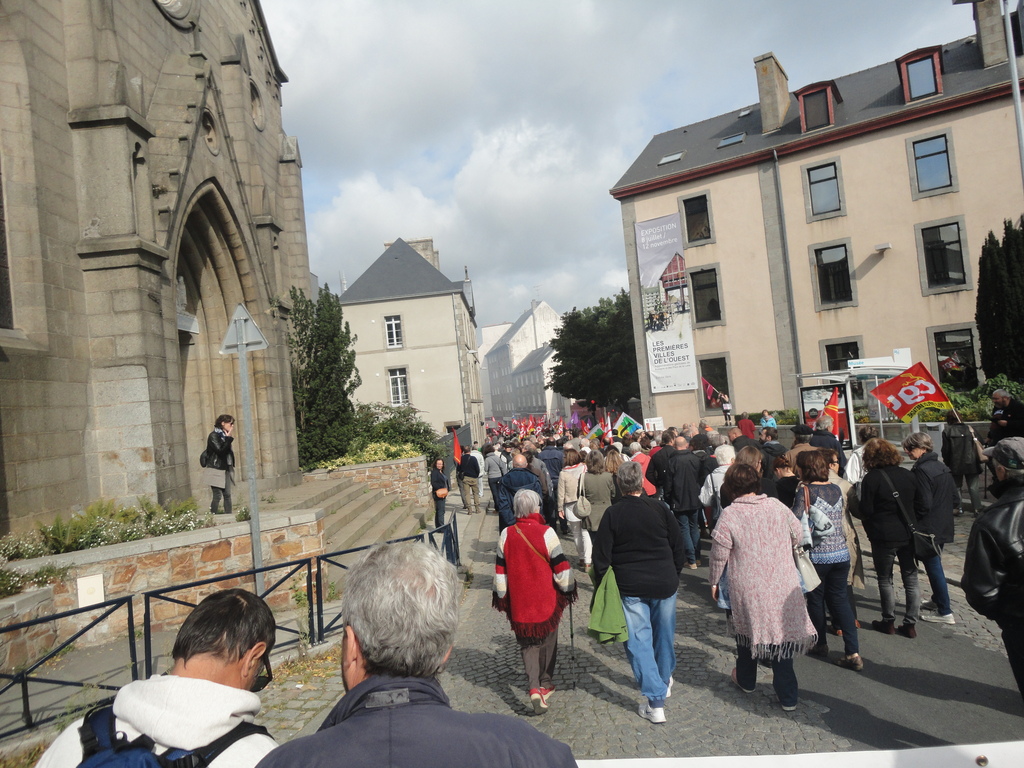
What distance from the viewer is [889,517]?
6.01 metres

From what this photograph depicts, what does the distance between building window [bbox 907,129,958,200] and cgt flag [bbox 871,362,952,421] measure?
15650mm

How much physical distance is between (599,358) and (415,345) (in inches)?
451

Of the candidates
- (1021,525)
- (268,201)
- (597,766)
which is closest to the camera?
(597,766)

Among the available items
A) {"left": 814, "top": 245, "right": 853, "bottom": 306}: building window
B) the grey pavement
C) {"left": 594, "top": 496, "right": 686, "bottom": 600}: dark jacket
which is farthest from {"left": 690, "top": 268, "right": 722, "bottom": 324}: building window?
{"left": 594, "top": 496, "right": 686, "bottom": 600}: dark jacket

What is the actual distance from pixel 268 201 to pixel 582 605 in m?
12.4

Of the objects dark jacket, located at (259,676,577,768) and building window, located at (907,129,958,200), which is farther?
building window, located at (907,129,958,200)

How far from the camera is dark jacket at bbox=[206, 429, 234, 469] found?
925 centimetres

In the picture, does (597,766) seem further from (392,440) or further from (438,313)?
(438,313)

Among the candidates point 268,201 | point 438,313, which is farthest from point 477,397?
point 268,201

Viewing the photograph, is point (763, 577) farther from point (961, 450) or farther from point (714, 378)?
point (714, 378)

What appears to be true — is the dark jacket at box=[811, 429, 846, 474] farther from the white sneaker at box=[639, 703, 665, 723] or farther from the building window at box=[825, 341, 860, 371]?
the building window at box=[825, 341, 860, 371]

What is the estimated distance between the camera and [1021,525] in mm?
3600

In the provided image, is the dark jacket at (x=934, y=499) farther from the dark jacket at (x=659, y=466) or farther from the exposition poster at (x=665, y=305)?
the exposition poster at (x=665, y=305)

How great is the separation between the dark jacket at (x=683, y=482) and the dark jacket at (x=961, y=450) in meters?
3.66
